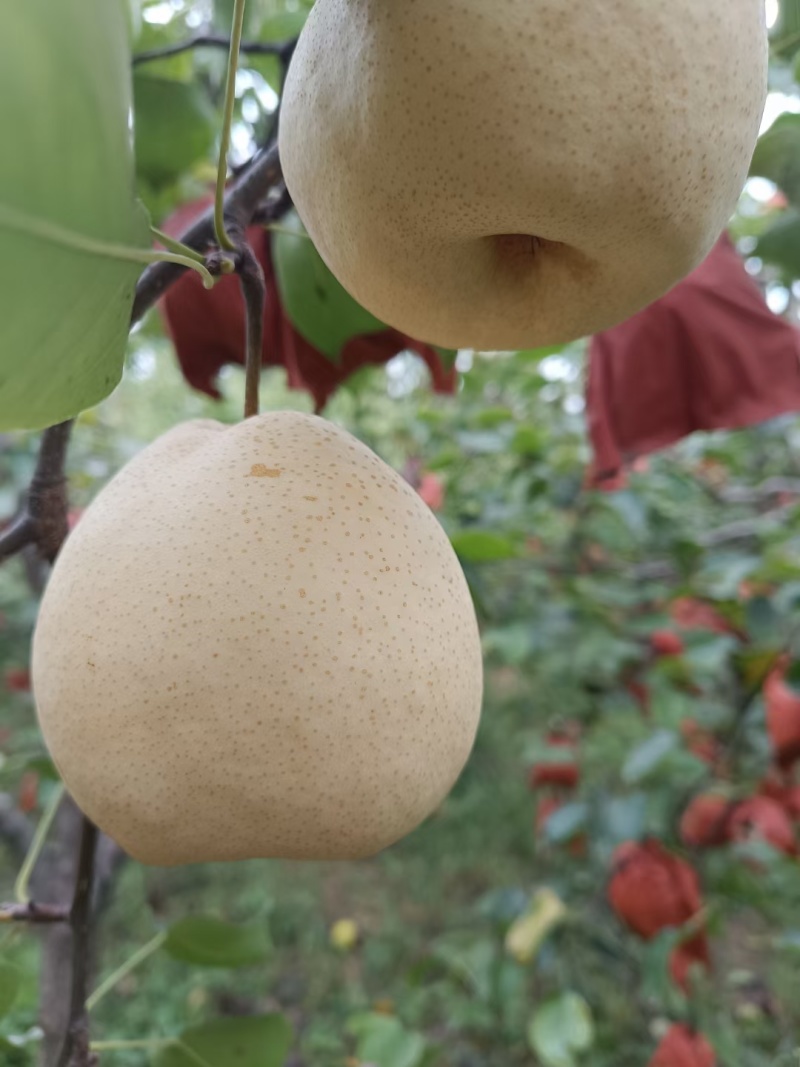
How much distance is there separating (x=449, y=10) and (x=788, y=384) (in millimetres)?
483

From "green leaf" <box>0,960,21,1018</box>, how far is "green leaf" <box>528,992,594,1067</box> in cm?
76

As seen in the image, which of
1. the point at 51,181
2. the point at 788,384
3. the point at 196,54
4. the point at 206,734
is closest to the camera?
the point at 51,181

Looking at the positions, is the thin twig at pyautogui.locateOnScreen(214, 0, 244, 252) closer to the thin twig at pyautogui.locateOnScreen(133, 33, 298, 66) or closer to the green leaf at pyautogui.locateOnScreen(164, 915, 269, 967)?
the thin twig at pyautogui.locateOnScreen(133, 33, 298, 66)

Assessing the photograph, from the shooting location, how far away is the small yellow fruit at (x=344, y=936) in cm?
207

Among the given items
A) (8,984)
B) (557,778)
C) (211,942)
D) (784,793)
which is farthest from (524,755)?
(8,984)

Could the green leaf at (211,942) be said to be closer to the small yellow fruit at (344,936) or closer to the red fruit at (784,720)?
the red fruit at (784,720)

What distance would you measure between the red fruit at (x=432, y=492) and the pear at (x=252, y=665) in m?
0.94

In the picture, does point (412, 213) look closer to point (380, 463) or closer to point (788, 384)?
point (380, 463)

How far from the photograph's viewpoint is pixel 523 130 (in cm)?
28

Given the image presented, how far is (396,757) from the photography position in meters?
0.36

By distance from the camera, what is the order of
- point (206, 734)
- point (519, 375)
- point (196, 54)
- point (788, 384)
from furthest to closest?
1. point (519, 375)
2. point (196, 54)
3. point (788, 384)
4. point (206, 734)

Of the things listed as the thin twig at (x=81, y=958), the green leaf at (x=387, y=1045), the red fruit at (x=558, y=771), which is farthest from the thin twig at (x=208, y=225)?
the red fruit at (x=558, y=771)

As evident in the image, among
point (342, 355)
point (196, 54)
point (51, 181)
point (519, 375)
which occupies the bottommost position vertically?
point (519, 375)

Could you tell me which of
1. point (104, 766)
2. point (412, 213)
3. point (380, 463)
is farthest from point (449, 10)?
point (104, 766)
